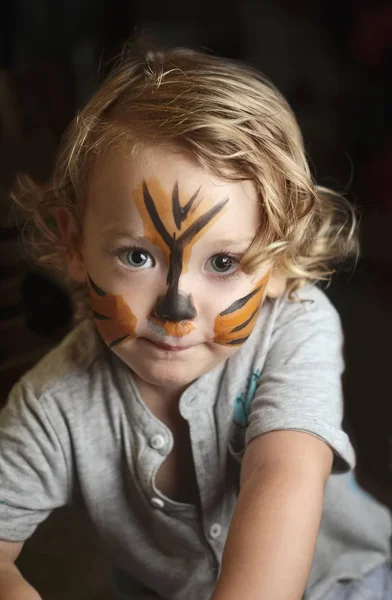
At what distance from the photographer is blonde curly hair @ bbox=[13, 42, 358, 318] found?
442mm

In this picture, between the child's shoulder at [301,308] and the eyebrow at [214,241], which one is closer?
the eyebrow at [214,241]

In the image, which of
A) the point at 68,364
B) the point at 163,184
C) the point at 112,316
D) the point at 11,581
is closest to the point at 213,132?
the point at 163,184

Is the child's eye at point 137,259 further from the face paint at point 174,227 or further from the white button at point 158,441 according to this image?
the white button at point 158,441

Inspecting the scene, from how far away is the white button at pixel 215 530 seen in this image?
553 mm

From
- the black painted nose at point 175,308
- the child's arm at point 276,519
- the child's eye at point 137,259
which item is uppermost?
the child's eye at point 137,259

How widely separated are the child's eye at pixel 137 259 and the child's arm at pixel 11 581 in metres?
0.25

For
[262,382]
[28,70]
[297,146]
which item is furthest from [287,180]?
[28,70]

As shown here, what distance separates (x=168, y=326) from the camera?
18.1 inches

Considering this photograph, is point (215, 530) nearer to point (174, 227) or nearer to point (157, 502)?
point (157, 502)

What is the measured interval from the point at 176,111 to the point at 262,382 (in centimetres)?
22

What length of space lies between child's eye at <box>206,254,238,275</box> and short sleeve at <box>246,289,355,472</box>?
0.36 feet

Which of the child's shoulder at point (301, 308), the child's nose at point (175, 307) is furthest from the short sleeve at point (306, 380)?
the child's nose at point (175, 307)

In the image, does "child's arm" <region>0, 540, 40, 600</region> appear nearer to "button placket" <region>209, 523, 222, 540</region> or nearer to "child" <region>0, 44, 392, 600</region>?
"child" <region>0, 44, 392, 600</region>

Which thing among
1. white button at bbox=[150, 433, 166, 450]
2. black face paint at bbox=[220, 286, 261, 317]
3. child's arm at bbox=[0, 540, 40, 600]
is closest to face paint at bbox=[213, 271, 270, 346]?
black face paint at bbox=[220, 286, 261, 317]
